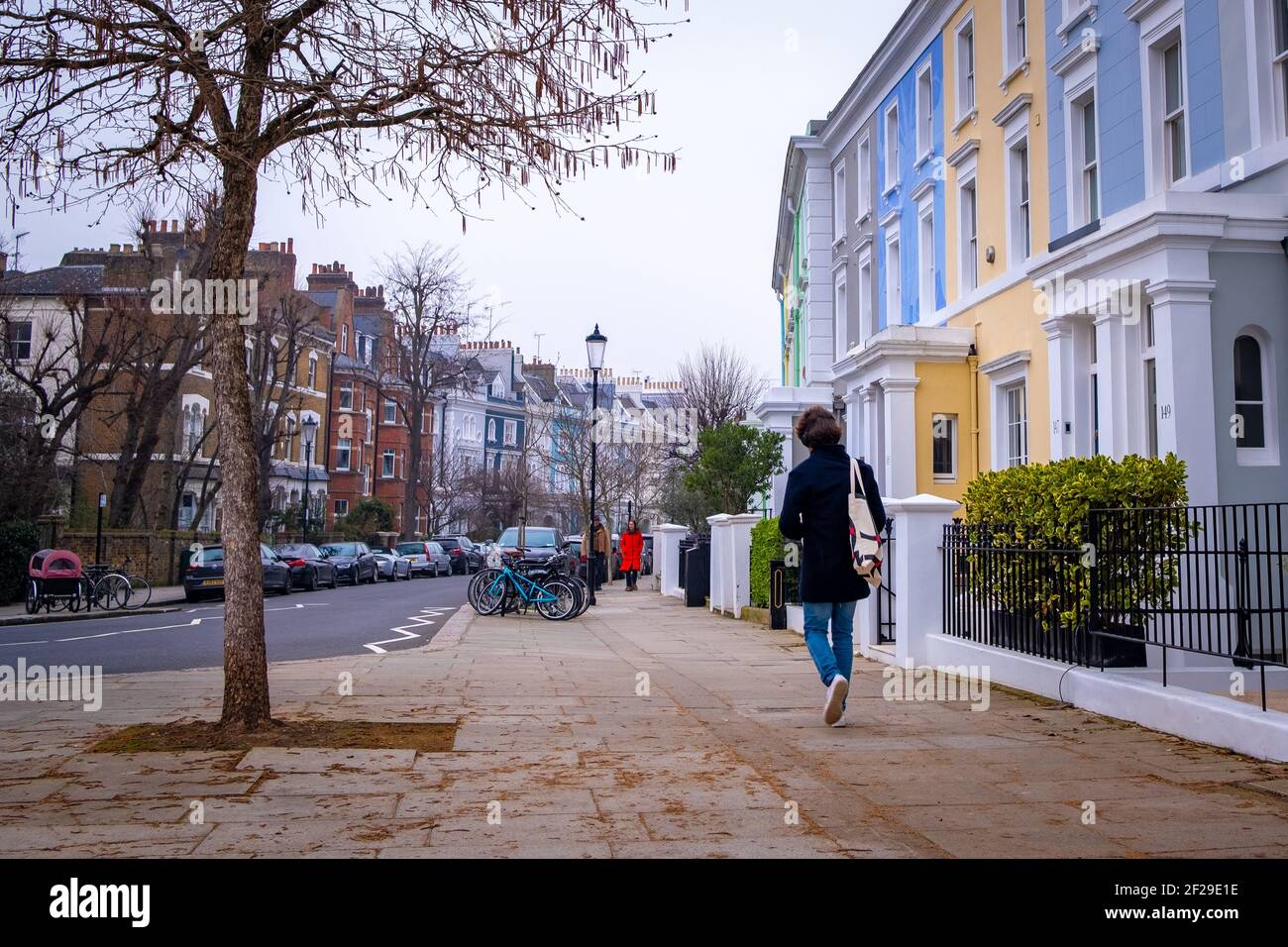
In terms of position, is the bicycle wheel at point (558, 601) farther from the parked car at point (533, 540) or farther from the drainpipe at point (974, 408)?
the parked car at point (533, 540)

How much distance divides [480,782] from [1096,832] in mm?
2996

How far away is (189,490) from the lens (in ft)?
169

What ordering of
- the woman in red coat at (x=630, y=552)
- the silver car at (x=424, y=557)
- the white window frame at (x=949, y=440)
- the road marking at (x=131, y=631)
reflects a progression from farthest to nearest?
1. the silver car at (x=424, y=557)
2. the woman in red coat at (x=630, y=552)
3. the white window frame at (x=949, y=440)
4. the road marking at (x=131, y=631)

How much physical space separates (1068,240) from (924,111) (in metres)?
8.06

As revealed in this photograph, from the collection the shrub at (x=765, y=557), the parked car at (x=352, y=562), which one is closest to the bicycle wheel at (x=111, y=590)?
the parked car at (x=352, y=562)

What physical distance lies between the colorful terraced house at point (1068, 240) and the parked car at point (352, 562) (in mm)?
20483

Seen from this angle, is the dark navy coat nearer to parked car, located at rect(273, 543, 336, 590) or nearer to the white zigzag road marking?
the white zigzag road marking

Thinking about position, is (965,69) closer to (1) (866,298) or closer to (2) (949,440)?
(2) (949,440)

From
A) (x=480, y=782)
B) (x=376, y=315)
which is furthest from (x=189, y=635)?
(x=376, y=315)

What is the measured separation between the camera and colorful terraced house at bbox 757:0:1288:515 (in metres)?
11.4

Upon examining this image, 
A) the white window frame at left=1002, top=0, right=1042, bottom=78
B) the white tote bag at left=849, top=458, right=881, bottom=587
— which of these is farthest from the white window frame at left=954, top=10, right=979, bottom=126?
the white tote bag at left=849, top=458, right=881, bottom=587

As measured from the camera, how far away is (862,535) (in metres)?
7.72

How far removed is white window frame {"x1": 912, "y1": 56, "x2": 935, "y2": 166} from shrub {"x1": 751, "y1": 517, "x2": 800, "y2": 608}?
A: 8.76 meters

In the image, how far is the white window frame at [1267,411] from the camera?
1148 centimetres
